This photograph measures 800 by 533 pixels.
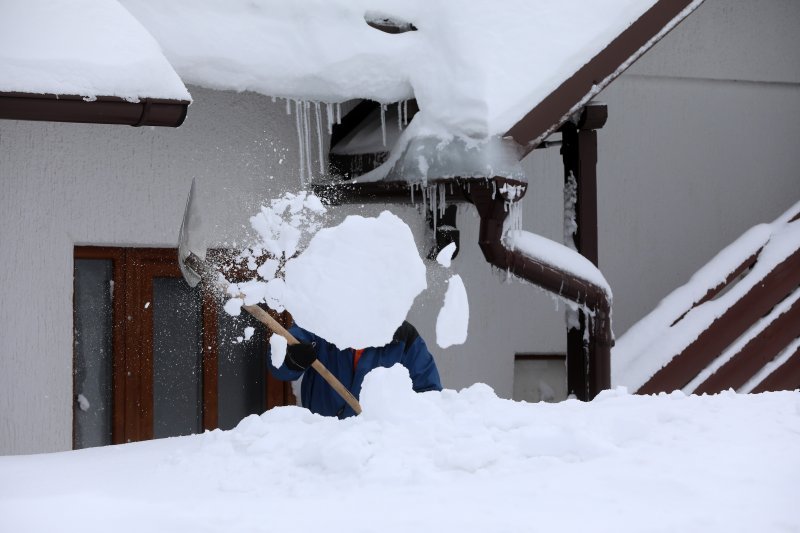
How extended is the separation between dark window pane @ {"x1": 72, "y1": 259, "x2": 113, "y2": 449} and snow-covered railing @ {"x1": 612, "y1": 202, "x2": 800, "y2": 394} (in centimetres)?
284

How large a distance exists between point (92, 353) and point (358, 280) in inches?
91.1

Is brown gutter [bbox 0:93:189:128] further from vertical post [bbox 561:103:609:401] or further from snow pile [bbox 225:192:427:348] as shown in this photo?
vertical post [bbox 561:103:609:401]

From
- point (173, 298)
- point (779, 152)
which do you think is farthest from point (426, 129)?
point (779, 152)

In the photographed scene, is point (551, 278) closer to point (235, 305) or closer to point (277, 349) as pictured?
point (277, 349)

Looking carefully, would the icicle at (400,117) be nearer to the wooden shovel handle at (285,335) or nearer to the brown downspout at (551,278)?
the brown downspout at (551,278)

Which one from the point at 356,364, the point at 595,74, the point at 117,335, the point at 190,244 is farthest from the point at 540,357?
the point at 190,244

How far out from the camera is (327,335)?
3.71 m

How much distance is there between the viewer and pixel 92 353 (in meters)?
5.46

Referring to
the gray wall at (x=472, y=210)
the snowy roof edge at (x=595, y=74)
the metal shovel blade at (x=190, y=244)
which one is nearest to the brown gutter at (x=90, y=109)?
the metal shovel blade at (x=190, y=244)

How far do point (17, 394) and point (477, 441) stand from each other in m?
3.05

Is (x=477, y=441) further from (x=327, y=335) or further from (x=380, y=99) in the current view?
(x=380, y=99)

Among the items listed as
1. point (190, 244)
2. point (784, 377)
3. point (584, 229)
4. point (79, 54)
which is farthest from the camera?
point (784, 377)

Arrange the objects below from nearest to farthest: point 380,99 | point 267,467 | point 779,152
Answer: point 267,467, point 380,99, point 779,152

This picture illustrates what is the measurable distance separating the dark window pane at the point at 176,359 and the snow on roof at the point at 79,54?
5.22 ft
